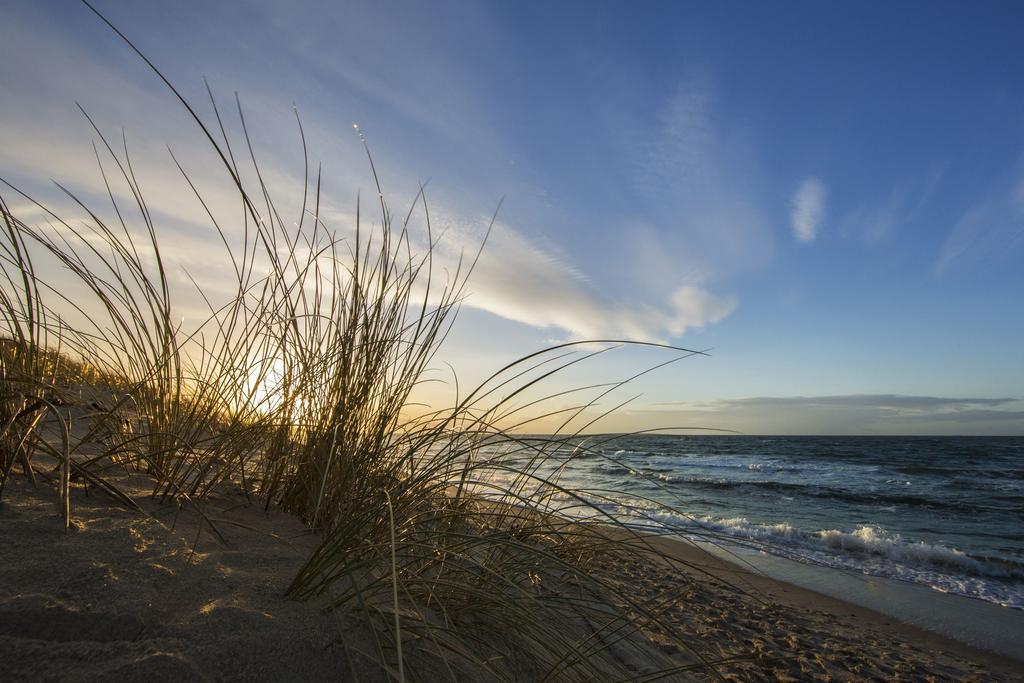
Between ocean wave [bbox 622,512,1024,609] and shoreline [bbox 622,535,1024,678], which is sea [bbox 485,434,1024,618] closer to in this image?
ocean wave [bbox 622,512,1024,609]

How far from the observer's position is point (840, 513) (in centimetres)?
1031

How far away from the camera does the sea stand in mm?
2346

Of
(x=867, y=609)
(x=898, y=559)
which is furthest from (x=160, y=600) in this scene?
(x=898, y=559)

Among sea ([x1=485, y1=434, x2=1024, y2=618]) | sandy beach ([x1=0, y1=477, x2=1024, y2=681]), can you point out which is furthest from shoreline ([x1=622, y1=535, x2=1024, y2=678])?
sandy beach ([x1=0, y1=477, x2=1024, y2=681])

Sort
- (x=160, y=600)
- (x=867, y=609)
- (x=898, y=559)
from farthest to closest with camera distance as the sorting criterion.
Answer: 1. (x=898, y=559)
2. (x=867, y=609)
3. (x=160, y=600)

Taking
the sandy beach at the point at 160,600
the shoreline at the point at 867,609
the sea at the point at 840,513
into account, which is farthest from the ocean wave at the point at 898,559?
the sandy beach at the point at 160,600

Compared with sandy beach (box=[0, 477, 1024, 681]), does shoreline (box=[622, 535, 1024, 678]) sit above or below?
below

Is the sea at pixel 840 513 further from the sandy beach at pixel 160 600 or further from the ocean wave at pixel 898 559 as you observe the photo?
the sandy beach at pixel 160 600

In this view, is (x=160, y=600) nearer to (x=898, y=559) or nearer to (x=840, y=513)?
(x=898, y=559)

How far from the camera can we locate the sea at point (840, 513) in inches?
92.4

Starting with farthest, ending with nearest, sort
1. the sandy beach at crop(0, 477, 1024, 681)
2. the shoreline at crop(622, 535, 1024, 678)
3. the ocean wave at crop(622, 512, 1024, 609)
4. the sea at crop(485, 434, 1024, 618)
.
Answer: the ocean wave at crop(622, 512, 1024, 609), the shoreline at crop(622, 535, 1024, 678), the sea at crop(485, 434, 1024, 618), the sandy beach at crop(0, 477, 1024, 681)

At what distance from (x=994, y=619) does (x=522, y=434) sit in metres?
5.14

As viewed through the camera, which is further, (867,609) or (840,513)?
(840,513)

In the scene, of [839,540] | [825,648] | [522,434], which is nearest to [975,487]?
[839,540]
